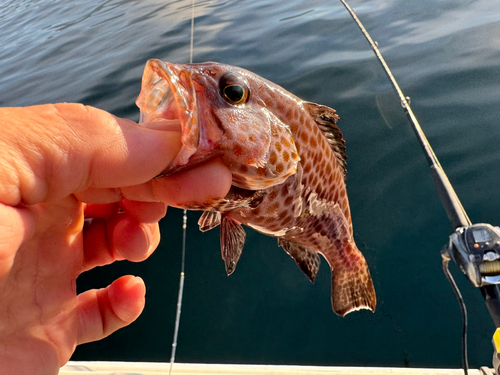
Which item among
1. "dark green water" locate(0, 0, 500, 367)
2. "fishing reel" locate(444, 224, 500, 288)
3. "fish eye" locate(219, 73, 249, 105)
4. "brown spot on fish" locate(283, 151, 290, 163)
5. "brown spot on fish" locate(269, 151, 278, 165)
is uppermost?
"fish eye" locate(219, 73, 249, 105)

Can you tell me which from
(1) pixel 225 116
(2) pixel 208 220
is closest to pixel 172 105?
(1) pixel 225 116

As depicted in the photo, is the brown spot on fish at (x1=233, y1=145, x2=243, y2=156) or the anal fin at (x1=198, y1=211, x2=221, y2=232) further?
the anal fin at (x1=198, y1=211, x2=221, y2=232)

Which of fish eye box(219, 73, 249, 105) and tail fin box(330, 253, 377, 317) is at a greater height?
fish eye box(219, 73, 249, 105)

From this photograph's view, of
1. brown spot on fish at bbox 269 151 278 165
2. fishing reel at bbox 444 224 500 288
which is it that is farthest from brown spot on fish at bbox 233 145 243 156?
fishing reel at bbox 444 224 500 288

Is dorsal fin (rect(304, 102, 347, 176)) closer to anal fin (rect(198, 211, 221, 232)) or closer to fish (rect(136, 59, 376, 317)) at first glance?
fish (rect(136, 59, 376, 317))

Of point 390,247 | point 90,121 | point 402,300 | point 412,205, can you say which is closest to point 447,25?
point 412,205

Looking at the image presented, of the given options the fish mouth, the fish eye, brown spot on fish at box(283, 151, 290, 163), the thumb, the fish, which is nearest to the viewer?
the thumb

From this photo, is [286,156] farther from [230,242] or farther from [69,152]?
[69,152]
